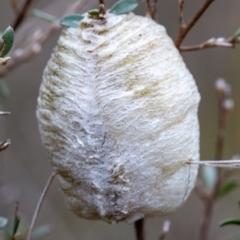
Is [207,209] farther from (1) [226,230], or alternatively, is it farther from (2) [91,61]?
(1) [226,230]

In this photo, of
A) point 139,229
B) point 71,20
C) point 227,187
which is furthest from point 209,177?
point 71,20

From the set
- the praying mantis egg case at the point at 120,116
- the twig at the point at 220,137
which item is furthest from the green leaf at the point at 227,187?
the praying mantis egg case at the point at 120,116

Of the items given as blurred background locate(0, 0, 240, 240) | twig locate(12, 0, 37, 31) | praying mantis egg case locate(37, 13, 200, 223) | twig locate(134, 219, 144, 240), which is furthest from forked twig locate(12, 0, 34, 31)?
blurred background locate(0, 0, 240, 240)

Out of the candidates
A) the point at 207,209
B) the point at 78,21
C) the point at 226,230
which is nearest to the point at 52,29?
the point at 78,21

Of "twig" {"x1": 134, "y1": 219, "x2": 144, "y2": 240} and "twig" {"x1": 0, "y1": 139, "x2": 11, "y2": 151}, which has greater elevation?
"twig" {"x1": 0, "y1": 139, "x2": 11, "y2": 151}

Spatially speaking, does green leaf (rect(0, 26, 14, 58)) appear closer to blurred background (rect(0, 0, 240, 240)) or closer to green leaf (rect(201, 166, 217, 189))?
green leaf (rect(201, 166, 217, 189))

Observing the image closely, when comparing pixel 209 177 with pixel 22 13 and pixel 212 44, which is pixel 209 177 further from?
pixel 22 13

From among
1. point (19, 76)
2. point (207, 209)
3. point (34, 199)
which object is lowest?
point (34, 199)

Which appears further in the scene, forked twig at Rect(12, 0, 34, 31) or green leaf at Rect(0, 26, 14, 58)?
forked twig at Rect(12, 0, 34, 31)

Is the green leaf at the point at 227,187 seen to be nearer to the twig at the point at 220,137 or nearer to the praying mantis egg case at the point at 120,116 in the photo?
the twig at the point at 220,137
